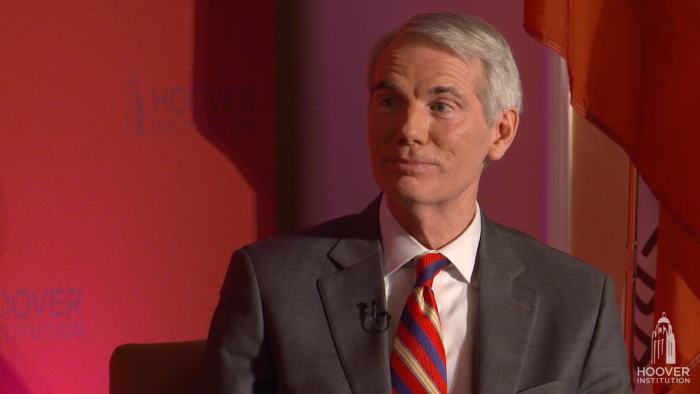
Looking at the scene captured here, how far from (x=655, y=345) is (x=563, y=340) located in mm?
869

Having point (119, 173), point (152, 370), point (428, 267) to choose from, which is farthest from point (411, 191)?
point (119, 173)

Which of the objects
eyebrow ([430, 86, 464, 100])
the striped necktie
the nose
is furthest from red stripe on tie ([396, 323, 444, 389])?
eyebrow ([430, 86, 464, 100])

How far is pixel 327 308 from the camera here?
136 cm

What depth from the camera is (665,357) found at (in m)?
2.03

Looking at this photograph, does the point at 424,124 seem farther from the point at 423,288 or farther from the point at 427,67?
the point at 423,288

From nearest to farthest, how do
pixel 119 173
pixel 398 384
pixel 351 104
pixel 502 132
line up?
pixel 398 384 → pixel 502 132 → pixel 119 173 → pixel 351 104

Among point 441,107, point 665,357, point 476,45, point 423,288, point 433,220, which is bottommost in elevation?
point 665,357

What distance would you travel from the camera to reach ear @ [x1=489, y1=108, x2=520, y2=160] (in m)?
1.53

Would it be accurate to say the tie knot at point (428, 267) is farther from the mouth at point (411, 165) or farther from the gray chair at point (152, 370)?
the gray chair at point (152, 370)

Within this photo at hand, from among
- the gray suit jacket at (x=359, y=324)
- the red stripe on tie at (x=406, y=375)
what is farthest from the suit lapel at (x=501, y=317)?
the red stripe on tie at (x=406, y=375)

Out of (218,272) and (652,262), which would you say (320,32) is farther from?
(652,262)

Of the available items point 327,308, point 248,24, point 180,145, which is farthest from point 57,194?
point 327,308

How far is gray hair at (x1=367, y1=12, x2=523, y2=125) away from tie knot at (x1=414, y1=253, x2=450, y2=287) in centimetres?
32

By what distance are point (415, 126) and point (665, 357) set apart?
1.23 meters
